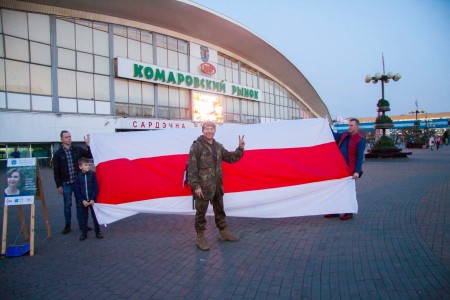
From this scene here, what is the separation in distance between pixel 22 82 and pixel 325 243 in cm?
2464

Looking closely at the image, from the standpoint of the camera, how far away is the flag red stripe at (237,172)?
5621 millimetres

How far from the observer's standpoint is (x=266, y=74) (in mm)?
47562

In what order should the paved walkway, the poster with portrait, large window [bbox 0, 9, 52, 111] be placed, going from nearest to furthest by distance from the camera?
the paved walkway
the poster with portrait
large window [bbox 0, 9, 52, 111]

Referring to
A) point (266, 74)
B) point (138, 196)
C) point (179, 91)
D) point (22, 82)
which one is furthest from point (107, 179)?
point (266, 74)

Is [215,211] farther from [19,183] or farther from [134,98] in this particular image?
[134,98]

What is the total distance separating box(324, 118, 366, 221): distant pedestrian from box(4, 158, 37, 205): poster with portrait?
5724mm

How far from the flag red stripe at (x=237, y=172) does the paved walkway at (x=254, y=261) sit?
0.83m

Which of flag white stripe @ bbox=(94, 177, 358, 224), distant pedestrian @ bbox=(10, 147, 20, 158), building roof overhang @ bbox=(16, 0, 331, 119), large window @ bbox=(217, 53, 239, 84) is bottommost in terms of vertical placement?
flag white stripe @ bbox=(94, 177, 358, 224)

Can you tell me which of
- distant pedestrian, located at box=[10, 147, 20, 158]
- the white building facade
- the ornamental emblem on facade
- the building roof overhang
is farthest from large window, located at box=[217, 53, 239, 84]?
distant pedestrian, located at box=[10, 147, 20, 158]

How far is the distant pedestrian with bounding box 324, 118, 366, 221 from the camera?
5802 millimetres

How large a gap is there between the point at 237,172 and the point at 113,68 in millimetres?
24793

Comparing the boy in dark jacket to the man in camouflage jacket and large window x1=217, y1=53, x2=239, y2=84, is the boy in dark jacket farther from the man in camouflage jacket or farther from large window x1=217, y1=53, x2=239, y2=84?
large window x1=217, y1=53, x2=239, y2=84

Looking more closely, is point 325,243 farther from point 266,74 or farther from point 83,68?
point 266,74

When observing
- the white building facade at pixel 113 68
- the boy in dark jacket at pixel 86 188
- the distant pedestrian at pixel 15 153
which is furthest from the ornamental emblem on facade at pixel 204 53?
the boy in dark jacket at pixel 86 188
